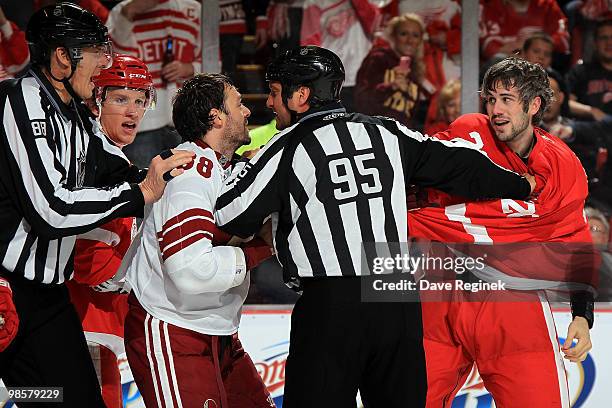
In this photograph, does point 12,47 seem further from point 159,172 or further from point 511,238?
point 511,238

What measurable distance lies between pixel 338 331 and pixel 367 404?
0.27 metres

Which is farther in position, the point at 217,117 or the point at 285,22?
the point at 285,22

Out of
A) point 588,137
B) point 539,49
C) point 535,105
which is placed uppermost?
point 535,105

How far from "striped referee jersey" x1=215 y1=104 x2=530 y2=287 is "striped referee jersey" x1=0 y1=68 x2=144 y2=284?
1.18 ft

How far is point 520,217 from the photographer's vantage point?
3.12m

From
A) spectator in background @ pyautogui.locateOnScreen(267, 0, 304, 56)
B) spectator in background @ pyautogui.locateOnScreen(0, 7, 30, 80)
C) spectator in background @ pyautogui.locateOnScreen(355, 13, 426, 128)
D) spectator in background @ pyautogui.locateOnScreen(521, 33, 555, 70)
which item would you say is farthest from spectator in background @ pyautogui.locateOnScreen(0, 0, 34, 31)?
spectator in background @ pyautogui.locateOnScreen(521, 33, 555, 70)

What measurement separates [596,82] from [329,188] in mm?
2541

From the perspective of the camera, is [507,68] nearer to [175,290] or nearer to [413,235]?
[413,235]

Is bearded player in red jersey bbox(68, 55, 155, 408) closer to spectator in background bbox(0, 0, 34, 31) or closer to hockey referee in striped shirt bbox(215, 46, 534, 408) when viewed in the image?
hockey referee in striped shirt bbox(215, 46, 534, 408)

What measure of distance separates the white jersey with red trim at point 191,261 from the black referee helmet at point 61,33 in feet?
1.37

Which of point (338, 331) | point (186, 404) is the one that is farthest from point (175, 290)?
point (338, 331)

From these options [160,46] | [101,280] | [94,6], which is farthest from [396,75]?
[101,280]

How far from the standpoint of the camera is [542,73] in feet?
10.6

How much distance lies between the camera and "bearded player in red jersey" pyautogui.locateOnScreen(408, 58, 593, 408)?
310cm
